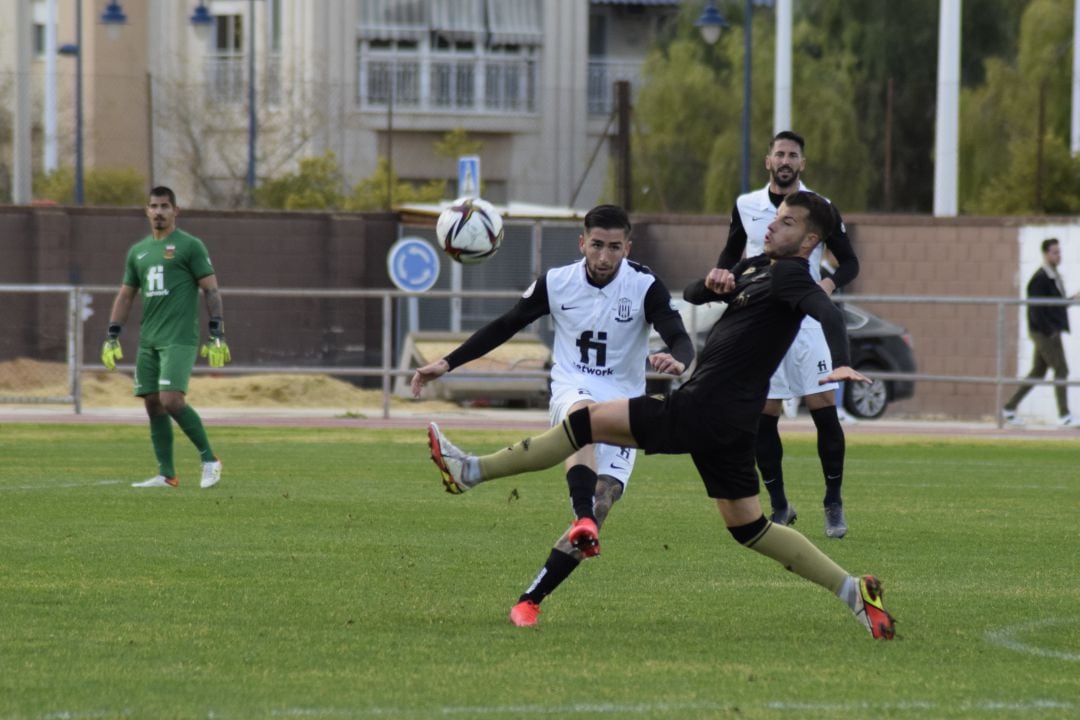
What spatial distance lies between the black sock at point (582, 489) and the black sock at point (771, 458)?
320 centimetres

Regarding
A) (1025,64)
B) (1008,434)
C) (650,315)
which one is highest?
(1025,64)

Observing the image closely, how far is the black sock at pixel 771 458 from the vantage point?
36.0ft

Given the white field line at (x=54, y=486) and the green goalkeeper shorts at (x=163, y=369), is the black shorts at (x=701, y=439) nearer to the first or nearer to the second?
the green goalkeeper shorts at (x=163, y=369)

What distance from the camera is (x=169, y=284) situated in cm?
1337

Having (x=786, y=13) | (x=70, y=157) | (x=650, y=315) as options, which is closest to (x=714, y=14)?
(x=786, y=13)

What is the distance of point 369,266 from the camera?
2708 cm

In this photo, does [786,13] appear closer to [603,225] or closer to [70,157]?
[70,157]

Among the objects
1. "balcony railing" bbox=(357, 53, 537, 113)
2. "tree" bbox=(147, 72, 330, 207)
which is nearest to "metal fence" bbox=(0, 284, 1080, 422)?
"tree" bbox=(147, 72, 330, 207)

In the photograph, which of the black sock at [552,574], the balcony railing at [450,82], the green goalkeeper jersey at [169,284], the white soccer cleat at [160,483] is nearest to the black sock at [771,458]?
the black sock at [552,574]

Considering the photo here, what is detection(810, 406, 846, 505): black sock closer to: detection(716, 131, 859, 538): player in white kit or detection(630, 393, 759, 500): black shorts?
detection(716, 131, 859, 538): player in white kit

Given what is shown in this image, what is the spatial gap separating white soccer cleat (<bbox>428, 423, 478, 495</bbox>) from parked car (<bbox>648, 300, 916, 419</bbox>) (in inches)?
595

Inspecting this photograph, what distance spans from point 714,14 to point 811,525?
20.6 metres

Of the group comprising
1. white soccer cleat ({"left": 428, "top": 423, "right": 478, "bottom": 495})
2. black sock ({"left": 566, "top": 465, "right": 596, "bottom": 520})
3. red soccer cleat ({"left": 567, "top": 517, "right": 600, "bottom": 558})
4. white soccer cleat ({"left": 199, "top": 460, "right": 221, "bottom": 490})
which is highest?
white soccer cleat ({"left": 428, "top": 423, "right": 478, "bottom": 495})

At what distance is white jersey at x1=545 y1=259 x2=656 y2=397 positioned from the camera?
329 inches
